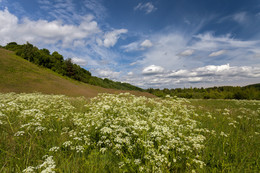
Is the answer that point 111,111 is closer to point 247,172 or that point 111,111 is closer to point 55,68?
point 247,172

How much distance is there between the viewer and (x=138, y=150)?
138 inches

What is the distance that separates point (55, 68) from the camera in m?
60.8

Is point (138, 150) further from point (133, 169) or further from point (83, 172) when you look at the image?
point (83, 172)

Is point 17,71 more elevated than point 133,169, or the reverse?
point 17,71

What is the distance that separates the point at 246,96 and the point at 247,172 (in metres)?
53.4

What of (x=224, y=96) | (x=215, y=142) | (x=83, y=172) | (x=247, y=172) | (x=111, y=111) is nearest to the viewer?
(x=83, y=172)

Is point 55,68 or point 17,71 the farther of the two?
point 55,68

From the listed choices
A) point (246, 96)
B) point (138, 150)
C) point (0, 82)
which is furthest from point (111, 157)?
point (246, 96)

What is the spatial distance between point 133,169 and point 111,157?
82cm

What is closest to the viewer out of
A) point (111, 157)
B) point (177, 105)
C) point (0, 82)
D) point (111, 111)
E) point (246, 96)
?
point (111, 157)

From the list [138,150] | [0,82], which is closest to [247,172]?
[138,150]

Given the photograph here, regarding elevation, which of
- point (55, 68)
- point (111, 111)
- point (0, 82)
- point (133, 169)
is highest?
point (55, 68)

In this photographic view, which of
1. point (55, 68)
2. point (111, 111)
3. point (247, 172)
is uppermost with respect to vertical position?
point (55, 68)

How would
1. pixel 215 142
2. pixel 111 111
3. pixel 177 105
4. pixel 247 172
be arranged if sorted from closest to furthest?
pixel 247 172 < pixel 215 142 < pixel 111 111 < pixel 177 105
